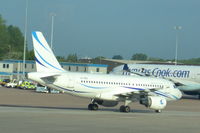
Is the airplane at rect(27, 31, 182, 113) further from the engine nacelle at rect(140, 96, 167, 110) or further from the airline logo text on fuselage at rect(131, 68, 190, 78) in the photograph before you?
the airline logo text on fuselage at rect(131, 68, 190, 78)

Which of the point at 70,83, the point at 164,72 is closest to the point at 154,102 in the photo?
the point at 70,83

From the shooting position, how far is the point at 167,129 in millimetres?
27234

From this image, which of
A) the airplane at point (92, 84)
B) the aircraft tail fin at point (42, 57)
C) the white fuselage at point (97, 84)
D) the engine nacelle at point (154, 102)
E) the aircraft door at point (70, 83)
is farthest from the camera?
the engine nacelle at point (154, 102)

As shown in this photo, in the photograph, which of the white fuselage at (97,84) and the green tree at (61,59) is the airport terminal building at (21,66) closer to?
the green tree at (61,59)

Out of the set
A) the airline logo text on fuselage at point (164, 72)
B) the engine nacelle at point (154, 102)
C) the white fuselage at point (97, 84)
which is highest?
the airline logo text on fuselage at point (164, 72)

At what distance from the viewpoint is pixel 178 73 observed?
244 feet

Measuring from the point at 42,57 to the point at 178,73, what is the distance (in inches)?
1524

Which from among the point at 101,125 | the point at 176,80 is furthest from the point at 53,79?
the point at 176,80

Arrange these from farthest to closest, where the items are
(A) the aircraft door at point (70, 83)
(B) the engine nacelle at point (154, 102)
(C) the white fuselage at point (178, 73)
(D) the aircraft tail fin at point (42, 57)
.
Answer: (C) the white fuselage at point (178, 73), (B) the engine nacelle at point (154, 102), (D) the aircraft tail fin at point (42, 57), (A) the aircraft door at point (70, 83)

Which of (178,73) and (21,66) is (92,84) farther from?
(21,66)

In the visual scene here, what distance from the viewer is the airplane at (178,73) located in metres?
72.6

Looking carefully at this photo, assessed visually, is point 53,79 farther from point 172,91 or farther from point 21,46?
point 21,46

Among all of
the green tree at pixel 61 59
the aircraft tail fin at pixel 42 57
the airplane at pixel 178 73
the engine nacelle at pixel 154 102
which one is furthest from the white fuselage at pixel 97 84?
the green tree at pixel 61 59

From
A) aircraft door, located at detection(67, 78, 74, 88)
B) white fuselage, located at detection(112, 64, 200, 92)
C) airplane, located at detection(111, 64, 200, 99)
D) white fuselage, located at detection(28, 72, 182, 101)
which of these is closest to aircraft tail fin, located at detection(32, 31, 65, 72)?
white fuselage, located at detection(28, 72, 182, 101)
